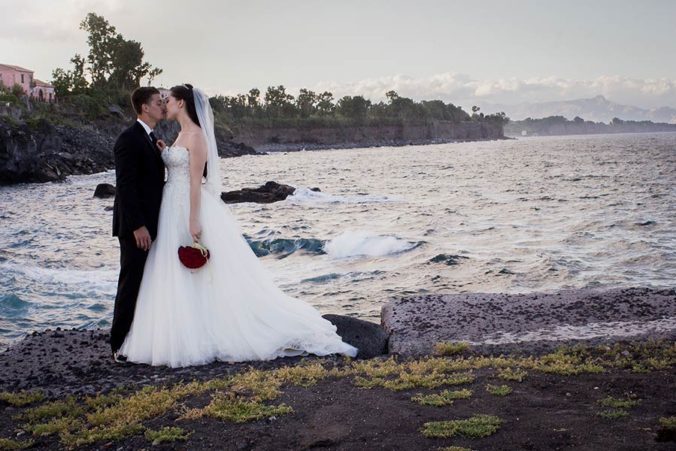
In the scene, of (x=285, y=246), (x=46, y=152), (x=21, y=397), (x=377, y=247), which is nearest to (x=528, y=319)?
(x=21, y=397)

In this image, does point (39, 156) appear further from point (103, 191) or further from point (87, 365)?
point (87, 365)

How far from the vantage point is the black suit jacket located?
8.55 metres

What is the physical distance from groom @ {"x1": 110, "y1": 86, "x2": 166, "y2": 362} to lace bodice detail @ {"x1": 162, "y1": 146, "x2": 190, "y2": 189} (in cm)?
10

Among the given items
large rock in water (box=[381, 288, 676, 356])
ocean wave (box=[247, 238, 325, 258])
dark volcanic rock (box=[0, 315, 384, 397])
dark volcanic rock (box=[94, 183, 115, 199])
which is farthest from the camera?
dark volcanic rock (box=[94, 183, 115, 199])

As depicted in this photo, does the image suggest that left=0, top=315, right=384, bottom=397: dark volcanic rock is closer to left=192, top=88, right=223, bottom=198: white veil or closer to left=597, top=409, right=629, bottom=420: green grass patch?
left=192, top=88, right=223, bottom=198: white veil

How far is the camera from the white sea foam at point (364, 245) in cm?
2242

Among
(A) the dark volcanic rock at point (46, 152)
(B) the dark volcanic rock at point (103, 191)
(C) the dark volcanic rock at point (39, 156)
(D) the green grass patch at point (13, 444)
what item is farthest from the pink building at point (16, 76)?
(D) the green grass patch at point (13, 444)

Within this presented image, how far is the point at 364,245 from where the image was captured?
76.2ft

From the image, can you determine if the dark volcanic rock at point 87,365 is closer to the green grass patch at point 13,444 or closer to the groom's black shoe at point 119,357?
the groom's black shoe at point 119,357

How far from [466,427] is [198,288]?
428 centimetres

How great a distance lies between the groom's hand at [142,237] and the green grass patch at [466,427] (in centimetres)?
432

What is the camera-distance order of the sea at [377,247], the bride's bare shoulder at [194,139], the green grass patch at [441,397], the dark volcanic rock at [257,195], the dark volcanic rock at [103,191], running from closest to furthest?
the green grass patch at [441,397], the bride's bare shoulder at [194,139], the sea at [377,247], the dark volcanic rock at [257,195], the dark volcanic rock at [103,191]

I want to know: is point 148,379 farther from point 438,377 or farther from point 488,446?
point 488,446

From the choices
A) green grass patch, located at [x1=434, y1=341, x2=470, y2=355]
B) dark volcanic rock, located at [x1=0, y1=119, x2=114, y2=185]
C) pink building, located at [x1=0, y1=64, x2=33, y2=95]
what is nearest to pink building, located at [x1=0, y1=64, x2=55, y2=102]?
pink building, located at [x1=0, y1=64, x2=33, y2=95]
